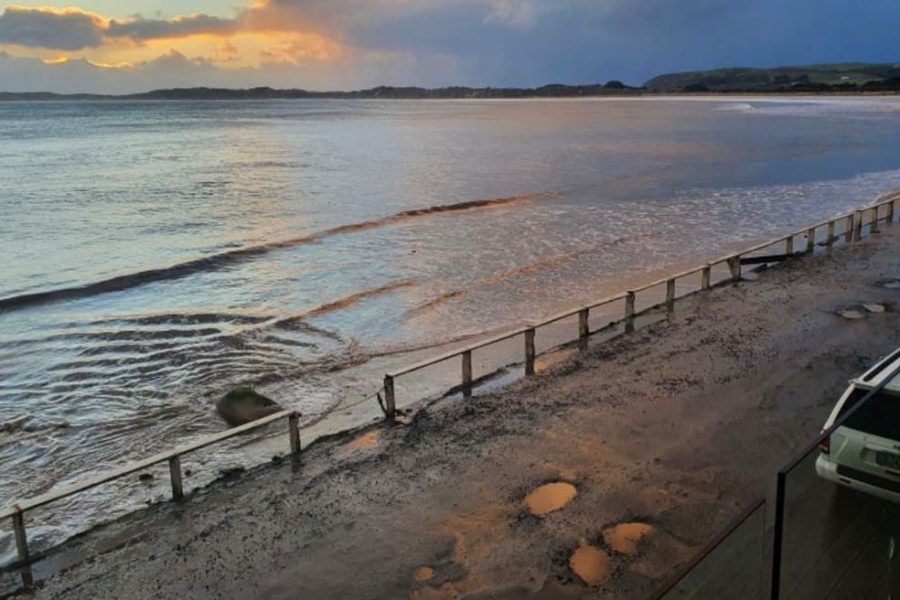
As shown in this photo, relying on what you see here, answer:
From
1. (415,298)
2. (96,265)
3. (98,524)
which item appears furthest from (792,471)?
(96,265)

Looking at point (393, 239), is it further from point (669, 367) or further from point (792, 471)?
point (792, 471)

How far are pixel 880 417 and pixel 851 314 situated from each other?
38.0ft

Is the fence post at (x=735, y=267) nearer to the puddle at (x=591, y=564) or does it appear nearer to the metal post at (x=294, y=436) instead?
the metal post at (x=294, y=436)

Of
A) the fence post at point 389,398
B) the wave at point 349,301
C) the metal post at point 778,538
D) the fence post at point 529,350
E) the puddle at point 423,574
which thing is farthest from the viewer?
the wave at point 349,301

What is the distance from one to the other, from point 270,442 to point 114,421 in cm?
357

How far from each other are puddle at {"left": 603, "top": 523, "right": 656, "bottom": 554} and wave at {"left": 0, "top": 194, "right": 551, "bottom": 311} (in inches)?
853

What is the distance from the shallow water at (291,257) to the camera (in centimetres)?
1480

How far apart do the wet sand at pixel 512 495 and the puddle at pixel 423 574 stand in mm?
16

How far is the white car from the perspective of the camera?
5543 millimetres

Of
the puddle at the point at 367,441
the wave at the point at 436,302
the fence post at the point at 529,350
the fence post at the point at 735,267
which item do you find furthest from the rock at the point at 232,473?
the fence post at the point at 735,267

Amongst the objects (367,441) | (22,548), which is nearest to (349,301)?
(367,441)

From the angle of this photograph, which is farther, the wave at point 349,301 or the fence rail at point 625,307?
the wave at point 349,301

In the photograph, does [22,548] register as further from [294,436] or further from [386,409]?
[386,409]

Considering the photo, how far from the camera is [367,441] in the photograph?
11031 mm
